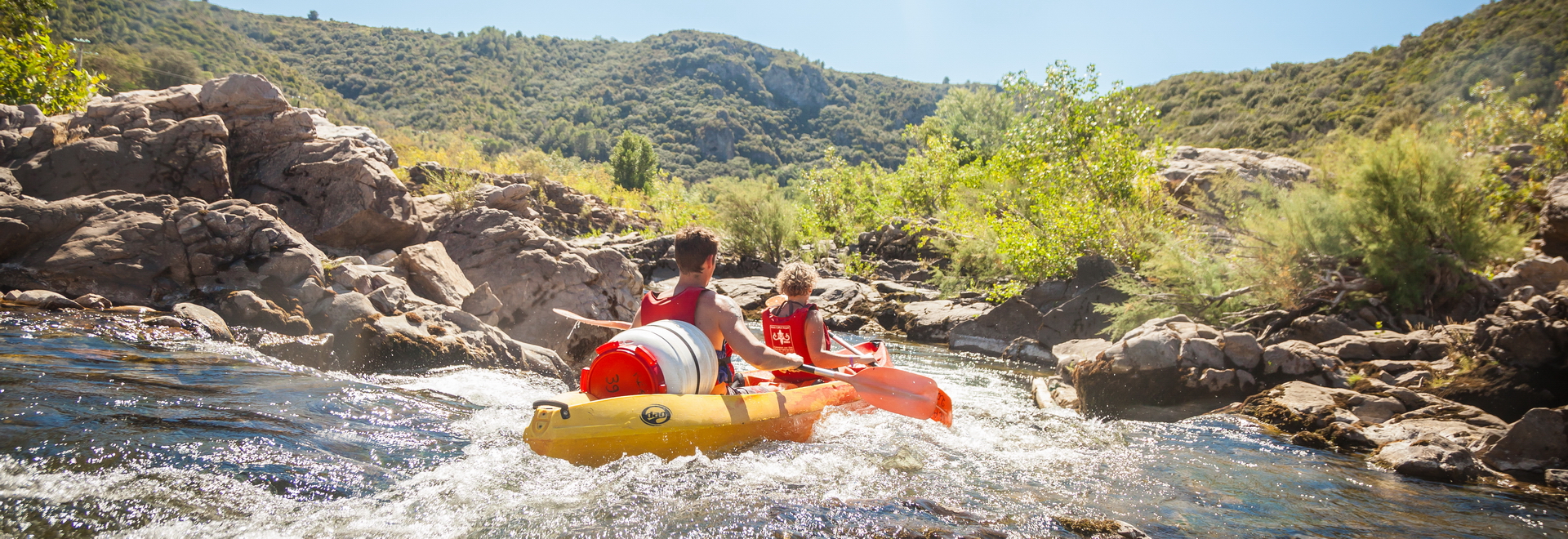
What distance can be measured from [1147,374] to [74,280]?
9511mm

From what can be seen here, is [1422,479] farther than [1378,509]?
Yes

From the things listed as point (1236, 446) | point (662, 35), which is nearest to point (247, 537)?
point (1236, 446)

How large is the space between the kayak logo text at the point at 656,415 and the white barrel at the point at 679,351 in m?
0.20

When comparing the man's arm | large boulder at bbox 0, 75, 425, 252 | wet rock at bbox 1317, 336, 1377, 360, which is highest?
large boulder at bbox 0, 75, 425, 252

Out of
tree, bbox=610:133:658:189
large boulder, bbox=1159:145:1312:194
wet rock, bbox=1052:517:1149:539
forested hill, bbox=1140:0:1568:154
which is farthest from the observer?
tree, bbox=610:133:658:189

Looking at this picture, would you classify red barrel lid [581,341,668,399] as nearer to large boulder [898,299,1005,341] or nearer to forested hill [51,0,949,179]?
large boulder [898,299,1005,341]

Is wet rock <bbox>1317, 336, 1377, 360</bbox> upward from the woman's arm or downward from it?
upward

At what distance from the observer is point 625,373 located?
12.6ft

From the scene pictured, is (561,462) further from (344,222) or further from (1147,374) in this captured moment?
(344,222)

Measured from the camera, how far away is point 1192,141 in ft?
126

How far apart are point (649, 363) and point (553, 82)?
80483 millimetres

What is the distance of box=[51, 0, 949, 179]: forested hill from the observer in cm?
4525

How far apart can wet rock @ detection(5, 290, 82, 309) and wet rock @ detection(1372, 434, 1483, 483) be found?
32.6 feet

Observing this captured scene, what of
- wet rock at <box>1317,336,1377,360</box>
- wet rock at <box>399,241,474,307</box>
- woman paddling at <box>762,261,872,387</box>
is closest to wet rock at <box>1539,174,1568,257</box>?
wet rock at <box>1317,336,1377,360</box>
